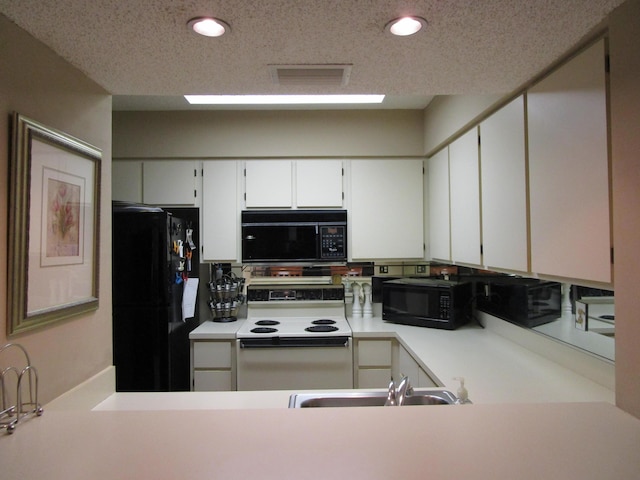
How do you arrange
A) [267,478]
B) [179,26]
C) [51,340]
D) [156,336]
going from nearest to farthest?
[267,478] < [179,26] < [51,340] < [156,336]

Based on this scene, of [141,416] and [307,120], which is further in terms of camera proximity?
[307,120]

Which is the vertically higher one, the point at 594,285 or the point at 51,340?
the point at 594,285

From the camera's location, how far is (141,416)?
1039 mm

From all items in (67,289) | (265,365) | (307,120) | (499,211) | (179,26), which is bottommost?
(265,365)

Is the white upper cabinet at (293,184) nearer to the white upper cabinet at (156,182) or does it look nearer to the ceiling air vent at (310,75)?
the white upper cabinet at (156,182)

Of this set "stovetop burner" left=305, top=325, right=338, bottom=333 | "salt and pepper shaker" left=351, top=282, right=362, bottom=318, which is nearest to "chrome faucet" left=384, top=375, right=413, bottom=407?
"stovetop burner" left=305, top=325, right=338, bottom=333

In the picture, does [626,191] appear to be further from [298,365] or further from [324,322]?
[324,322]

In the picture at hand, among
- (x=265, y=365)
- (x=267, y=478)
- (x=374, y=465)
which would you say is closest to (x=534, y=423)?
(x=374, y=465)

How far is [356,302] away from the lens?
3332 millimetres

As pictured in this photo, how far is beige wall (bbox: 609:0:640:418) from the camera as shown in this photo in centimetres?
102

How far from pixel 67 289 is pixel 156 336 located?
48.4 inches

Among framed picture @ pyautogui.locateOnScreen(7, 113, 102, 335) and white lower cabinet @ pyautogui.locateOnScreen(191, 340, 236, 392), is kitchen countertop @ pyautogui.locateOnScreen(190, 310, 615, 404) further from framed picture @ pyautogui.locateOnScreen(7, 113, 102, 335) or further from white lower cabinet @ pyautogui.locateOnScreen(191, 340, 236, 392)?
framed picture @ pyautogui.locateOnScreen(7, 113, 102, 335)

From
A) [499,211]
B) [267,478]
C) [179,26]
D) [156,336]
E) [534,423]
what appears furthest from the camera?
[156,336]

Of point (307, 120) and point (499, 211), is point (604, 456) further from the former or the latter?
point (307, 120)
